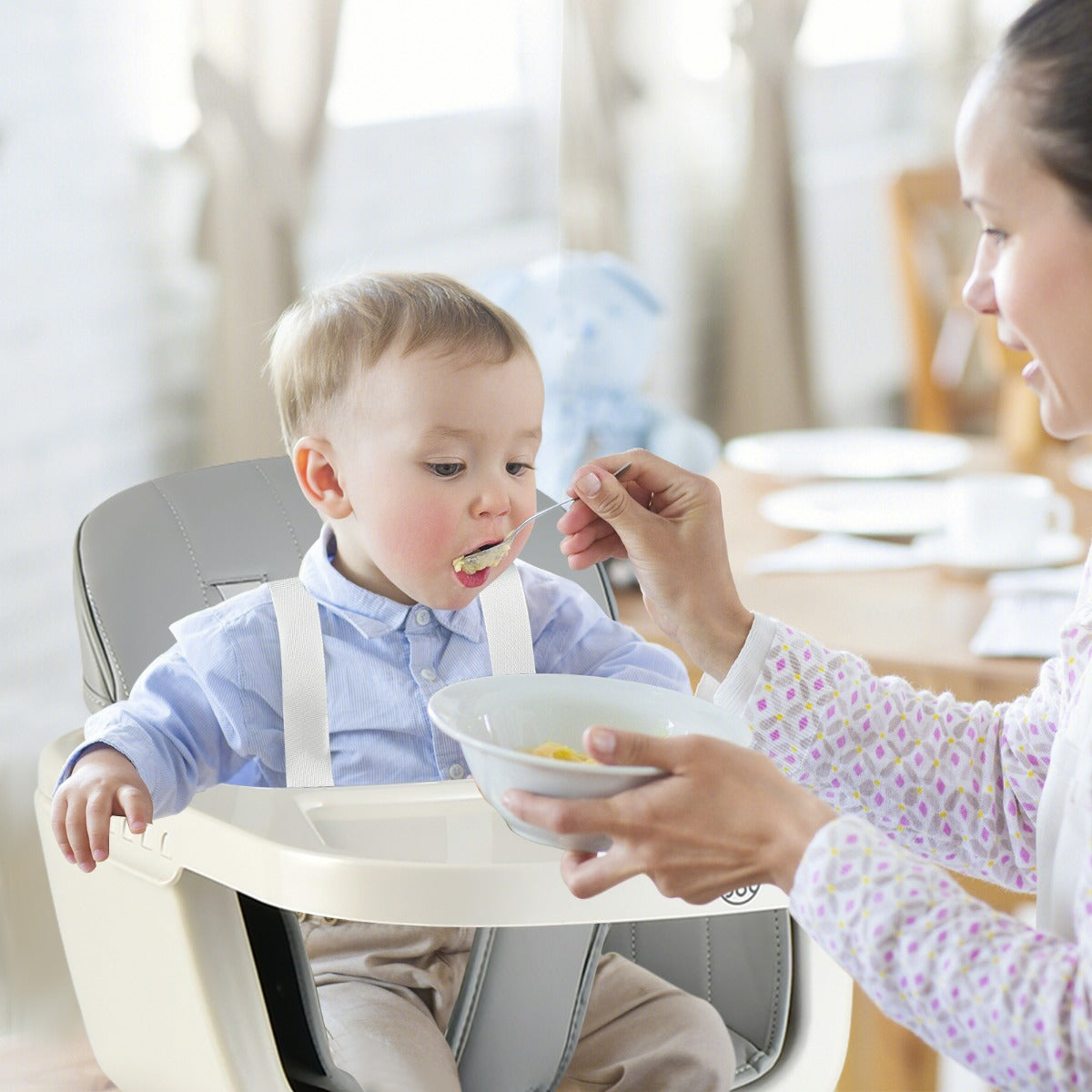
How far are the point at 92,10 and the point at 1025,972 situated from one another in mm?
1285

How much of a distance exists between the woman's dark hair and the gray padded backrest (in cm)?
49

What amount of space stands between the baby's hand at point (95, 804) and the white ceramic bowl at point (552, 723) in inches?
8.2

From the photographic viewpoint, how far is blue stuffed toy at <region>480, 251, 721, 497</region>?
1.82m

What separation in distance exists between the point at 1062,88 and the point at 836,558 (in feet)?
3.03

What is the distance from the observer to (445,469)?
3.27 ft

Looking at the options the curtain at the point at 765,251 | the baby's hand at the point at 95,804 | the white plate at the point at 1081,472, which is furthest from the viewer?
the curtain at the point at 765,251

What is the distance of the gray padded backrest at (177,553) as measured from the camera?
A: 1057mm

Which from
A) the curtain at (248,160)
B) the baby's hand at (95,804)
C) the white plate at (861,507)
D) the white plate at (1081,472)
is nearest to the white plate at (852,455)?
the white plate at (861,507)

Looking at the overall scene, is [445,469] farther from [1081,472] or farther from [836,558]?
[1081,472]

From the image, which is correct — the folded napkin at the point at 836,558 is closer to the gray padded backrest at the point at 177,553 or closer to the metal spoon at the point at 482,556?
the gray padded backrest at the point at 177,553

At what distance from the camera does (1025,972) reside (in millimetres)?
692

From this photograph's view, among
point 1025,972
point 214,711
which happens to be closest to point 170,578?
point 214,711

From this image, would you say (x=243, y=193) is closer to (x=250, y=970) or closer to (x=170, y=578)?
(x=170, y=578)

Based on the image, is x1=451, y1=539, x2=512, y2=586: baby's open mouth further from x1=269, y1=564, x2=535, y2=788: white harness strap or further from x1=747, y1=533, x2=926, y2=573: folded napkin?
x1=747, y1=533, x2=926, y2=573: folded napkin
